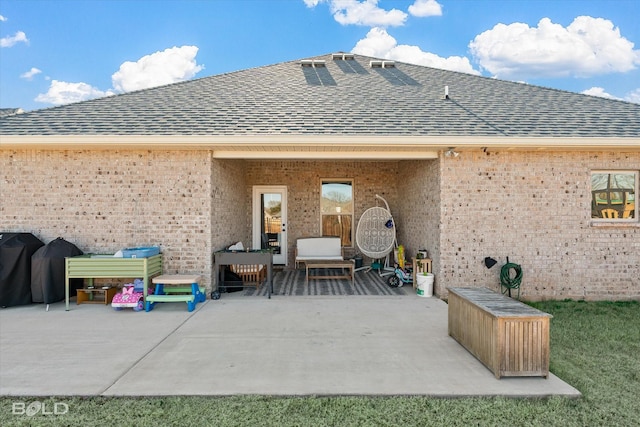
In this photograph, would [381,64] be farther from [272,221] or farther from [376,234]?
[272,221]

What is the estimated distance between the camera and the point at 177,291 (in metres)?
6.68

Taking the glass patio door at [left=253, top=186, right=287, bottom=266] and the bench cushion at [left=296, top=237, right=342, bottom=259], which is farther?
the glass patio door at [left=253, top=186, right=287, bottom=266]

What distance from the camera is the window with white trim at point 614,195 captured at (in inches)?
279

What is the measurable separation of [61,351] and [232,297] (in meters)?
3.10

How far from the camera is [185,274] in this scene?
694 centimetres

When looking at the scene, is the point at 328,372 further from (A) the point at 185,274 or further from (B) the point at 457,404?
(A) the point at 185,274

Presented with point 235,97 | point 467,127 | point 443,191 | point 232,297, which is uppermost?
point 235,97

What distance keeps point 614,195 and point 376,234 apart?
499 centimetres

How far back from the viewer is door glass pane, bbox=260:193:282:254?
417 inches

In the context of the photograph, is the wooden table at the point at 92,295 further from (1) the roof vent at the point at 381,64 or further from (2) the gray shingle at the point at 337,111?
(1) the roof vent at the point at 381,64

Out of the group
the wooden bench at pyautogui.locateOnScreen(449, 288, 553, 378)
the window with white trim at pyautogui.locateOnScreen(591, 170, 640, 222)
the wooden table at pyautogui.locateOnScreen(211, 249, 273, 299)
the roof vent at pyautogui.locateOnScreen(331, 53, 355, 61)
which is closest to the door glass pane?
the wooden table at pyautogui.locateOnScreen(211, 249, 273, 299)

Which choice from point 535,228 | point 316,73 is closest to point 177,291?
point 535,228

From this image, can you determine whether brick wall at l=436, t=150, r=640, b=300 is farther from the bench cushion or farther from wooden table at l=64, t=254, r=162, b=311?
wooden table at l=64, t=254, r=162, b=311

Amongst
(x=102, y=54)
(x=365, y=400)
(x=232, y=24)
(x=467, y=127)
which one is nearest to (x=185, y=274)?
(x=365, y=400)
